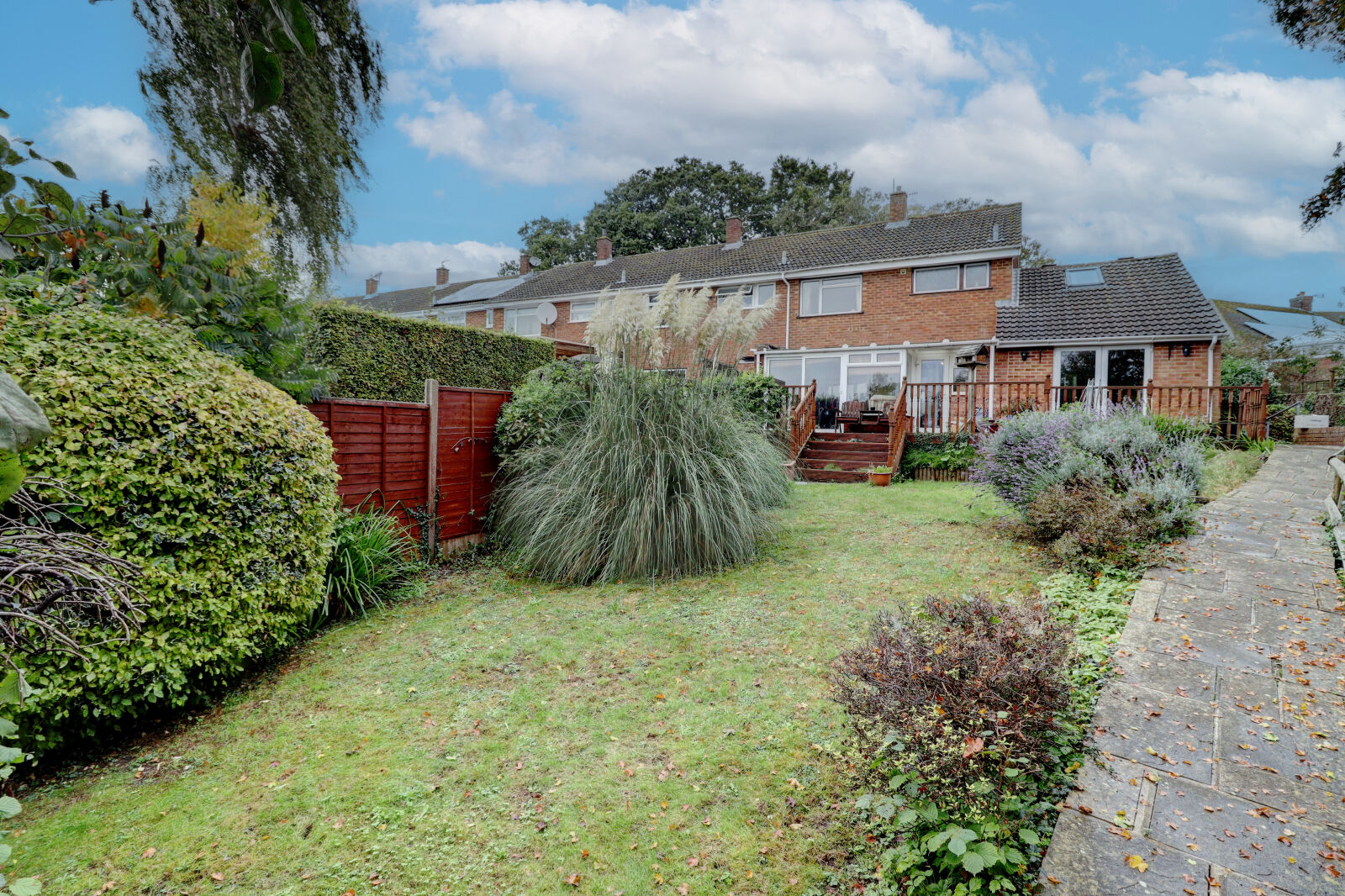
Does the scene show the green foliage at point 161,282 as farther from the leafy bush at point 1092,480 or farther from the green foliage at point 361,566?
the leafy bush at point 1092,480

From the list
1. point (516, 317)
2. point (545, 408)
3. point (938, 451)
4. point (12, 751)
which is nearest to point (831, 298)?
point (938, 451)

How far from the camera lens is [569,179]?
47.6 ft

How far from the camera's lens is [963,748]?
193 cm

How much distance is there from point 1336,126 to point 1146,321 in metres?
10.4

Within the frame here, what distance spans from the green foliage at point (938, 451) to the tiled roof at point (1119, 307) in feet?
16.5

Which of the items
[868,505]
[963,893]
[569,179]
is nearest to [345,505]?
[963,893]

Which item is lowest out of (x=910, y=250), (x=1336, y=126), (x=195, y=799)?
(x=195, y=799)

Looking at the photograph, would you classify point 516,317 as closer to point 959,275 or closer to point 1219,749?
point 959,275

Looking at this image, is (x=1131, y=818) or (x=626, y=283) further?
(x=626, y=283)

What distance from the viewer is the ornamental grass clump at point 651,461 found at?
523 cm

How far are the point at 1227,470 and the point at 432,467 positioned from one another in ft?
32.6

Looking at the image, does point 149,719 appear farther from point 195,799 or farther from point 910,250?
point 910,250

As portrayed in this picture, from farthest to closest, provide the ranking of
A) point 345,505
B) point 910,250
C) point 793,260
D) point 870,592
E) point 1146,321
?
point 793,260 < point 910,250 < point 1146,321 < point 345,505 < point 870,592

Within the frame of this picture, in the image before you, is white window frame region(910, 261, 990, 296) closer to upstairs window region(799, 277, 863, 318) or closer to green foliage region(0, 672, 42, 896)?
upstairs window region(799, 277, 863, 318)
